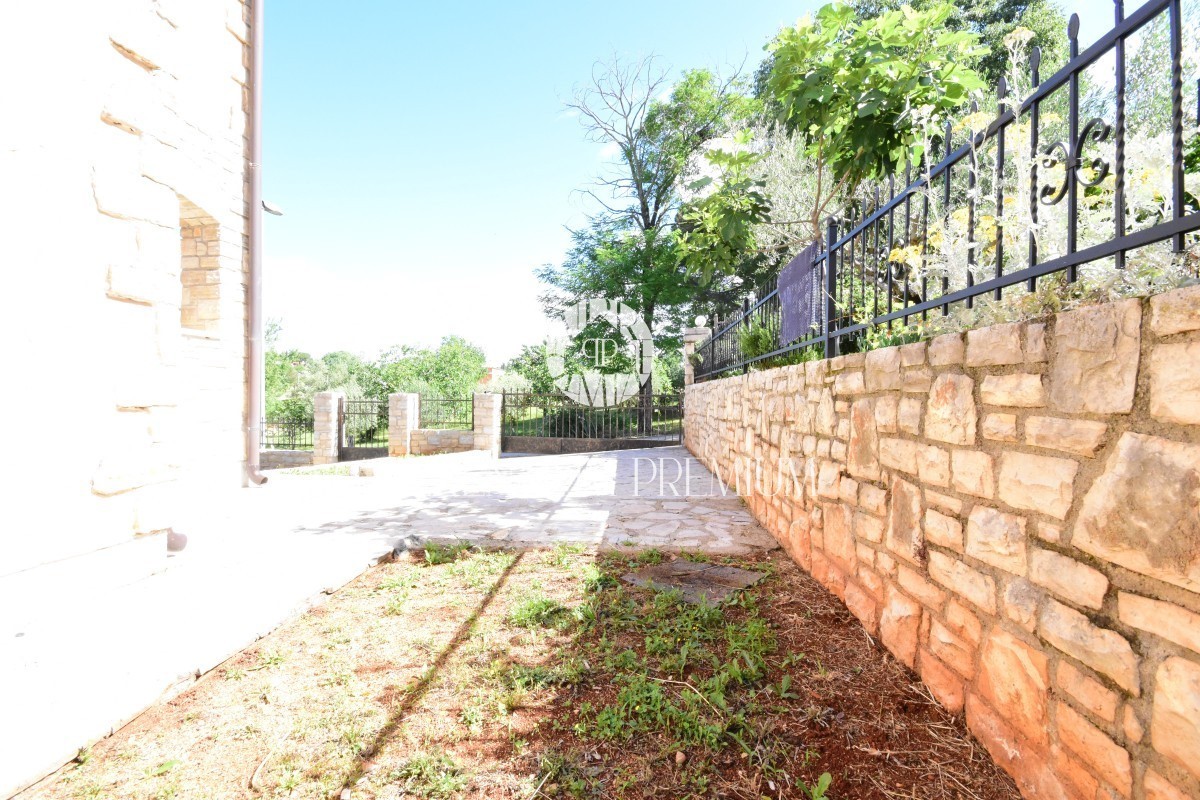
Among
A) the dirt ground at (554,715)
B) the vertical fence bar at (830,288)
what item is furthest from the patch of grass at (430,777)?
the vertical fence bar at (830,288)

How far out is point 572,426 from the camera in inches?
529

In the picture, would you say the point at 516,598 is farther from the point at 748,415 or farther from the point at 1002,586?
the point at 748,415

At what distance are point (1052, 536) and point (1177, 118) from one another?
1.00 metres

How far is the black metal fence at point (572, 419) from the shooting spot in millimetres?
13375

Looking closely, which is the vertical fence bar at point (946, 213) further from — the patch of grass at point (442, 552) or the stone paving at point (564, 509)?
the patch of grass at point (442, 552)

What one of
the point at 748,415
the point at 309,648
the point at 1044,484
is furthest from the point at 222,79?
the point at 1044,484

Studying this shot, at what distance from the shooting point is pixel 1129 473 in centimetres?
115

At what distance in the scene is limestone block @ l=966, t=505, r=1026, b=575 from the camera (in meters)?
1.49

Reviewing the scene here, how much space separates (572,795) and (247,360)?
17.3 ft

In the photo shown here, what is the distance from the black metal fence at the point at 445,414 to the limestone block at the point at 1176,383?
13.1m

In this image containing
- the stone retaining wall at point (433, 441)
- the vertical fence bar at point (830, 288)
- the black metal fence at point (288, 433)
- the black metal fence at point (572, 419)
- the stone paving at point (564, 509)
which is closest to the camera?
the vertical fence bar at point (830, 288)

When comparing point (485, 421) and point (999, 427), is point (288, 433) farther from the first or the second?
point (999, 427)

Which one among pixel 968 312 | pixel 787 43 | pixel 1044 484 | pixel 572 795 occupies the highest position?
pixel 787 43

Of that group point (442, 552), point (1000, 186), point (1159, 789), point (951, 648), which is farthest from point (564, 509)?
point (1159, 789)
